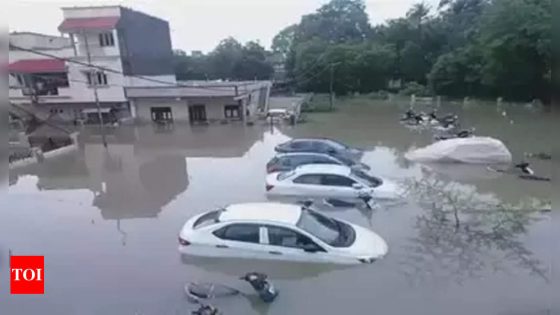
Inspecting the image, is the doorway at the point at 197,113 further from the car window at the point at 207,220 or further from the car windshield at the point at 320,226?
the car windshield at the point at 320,226

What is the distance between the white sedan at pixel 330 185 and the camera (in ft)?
30.4

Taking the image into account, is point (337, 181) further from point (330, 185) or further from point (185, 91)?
point (185, 91)

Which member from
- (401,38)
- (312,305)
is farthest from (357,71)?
(312,305)

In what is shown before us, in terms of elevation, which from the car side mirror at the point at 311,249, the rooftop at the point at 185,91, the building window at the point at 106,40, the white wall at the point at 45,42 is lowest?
the car side mirror at the point at 311,249

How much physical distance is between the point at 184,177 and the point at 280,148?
341 cm

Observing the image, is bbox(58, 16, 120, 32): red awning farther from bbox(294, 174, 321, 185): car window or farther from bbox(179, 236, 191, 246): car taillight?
bbox(179, 236, 191, 246): car taillight

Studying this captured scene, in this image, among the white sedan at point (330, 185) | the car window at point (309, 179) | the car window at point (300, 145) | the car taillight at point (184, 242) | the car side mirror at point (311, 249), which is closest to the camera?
the car side mirror at point (311, 249)

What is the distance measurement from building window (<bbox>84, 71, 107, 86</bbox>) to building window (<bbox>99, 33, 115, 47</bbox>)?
1.63 metres

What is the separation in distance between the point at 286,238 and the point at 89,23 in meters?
20.6

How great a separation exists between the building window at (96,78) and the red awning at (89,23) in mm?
2452

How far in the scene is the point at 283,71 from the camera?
37094 millimetres

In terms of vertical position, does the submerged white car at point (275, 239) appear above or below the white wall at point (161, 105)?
below

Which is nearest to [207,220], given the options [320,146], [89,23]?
[320,146]

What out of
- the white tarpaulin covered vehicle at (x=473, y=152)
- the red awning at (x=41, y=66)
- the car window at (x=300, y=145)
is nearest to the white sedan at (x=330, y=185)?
the car window at (x=300, y=145)
